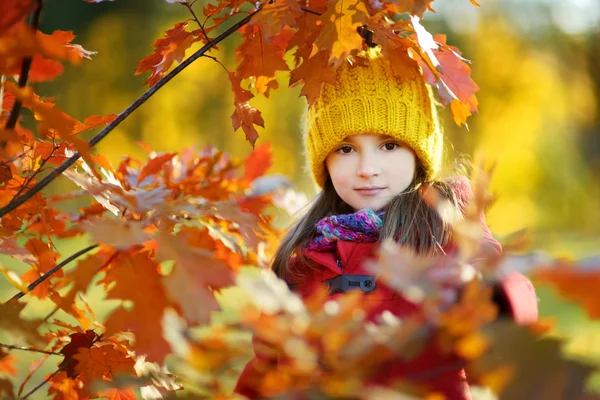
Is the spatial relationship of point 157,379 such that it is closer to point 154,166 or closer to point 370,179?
point 154,166

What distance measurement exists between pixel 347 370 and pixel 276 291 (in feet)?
0.32

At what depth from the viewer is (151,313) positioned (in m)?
0.87

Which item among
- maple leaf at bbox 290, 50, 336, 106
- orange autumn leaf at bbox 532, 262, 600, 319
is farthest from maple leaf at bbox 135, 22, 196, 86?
orange autumn leaf at bbox 532, 262, 600, 319

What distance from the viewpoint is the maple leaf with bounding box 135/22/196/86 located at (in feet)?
4.39

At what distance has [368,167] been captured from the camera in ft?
5.13

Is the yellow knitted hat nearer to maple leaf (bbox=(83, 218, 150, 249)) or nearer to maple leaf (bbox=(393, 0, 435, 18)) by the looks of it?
maple leaf (bbox=(393, 0, 435, 18))

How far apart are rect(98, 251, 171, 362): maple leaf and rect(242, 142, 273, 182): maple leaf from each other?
94 centimetres

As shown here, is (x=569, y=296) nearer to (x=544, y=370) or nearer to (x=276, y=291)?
(x=544, y=370)

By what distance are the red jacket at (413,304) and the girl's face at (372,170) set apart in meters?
0.13

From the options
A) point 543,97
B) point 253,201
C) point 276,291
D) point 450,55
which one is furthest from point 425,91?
point 543,97

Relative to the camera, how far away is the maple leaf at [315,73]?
4.29 feet

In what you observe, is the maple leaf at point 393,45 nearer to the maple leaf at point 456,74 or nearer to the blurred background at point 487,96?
the maple leaf at point 456,74

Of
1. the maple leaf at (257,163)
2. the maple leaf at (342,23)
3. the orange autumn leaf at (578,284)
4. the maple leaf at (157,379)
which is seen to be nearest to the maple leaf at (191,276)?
the maple leaf at (157,379)

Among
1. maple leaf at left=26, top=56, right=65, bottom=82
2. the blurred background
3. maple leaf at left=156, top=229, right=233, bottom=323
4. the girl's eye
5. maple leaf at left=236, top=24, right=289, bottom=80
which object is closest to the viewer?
maple leaf at left=156, top=229, right=233, bottom=323
